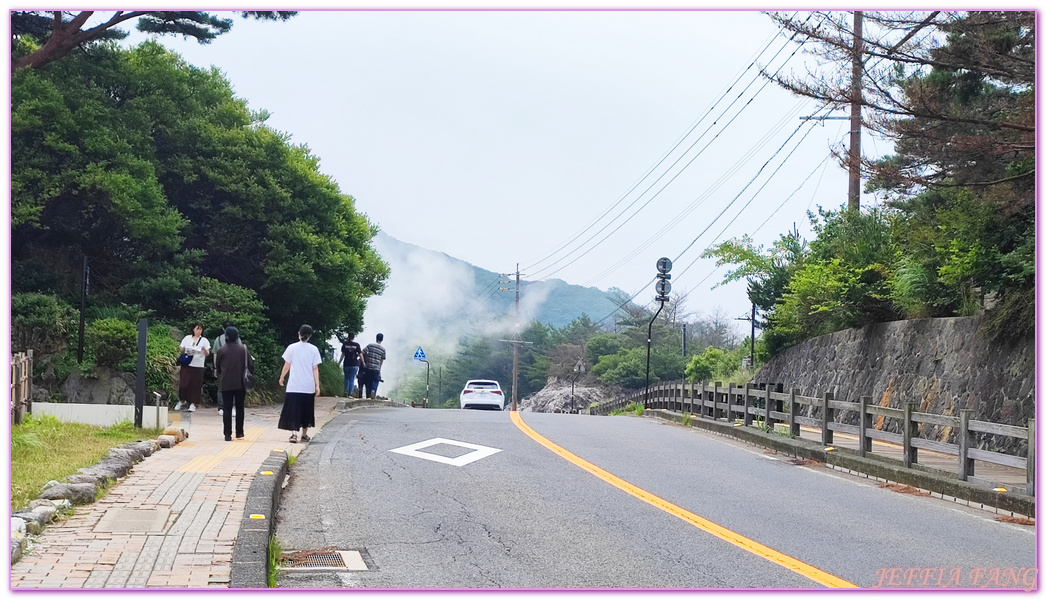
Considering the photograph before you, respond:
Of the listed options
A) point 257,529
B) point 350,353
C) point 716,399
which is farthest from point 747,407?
point 257,529

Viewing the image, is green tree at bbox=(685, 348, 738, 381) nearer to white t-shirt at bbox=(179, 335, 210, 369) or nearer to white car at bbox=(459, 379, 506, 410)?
white car at bbox=(459, 379, 506, 410)

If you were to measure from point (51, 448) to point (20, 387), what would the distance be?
136 inches

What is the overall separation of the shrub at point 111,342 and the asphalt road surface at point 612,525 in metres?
7.92

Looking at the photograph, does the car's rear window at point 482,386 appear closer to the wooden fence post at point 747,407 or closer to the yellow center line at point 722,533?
the wooden fence post at point 747,407

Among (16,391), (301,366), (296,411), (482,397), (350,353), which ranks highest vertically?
(350,353)

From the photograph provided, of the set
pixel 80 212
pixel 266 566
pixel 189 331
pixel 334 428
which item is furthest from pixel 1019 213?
pixel 80 212

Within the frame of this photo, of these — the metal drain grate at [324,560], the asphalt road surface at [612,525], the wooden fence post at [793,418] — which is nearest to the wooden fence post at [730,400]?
the wooden fence post at [793,418]

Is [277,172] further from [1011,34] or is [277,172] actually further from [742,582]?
[742,582]

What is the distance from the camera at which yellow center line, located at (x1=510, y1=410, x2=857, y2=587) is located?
701 centimetres

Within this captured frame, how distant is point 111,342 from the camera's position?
2098 cm

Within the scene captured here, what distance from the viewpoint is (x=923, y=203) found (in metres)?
22.3

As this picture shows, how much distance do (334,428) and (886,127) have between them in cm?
1021

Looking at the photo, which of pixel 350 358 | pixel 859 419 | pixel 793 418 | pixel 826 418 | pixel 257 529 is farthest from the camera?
pixel 350 358

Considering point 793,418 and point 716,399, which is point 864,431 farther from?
point 716,399
